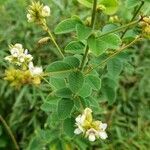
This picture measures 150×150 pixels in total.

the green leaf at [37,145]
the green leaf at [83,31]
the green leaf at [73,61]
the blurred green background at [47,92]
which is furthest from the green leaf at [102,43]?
the blurred green background at [47,92]

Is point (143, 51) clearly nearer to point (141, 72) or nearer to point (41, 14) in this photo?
point (141, 72)

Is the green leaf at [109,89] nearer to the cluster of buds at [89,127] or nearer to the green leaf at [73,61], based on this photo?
the green leaf at [73,61]

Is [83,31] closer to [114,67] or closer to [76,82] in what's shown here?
[76,82]

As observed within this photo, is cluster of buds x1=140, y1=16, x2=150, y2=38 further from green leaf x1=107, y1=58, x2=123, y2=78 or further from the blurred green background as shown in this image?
the blurred green background

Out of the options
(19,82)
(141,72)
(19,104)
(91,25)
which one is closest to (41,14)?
(91,25)

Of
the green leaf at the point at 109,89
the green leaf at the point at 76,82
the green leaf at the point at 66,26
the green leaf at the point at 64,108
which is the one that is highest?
the green leaf at the point at 66,26

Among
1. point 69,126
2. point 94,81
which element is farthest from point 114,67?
point 69,126
